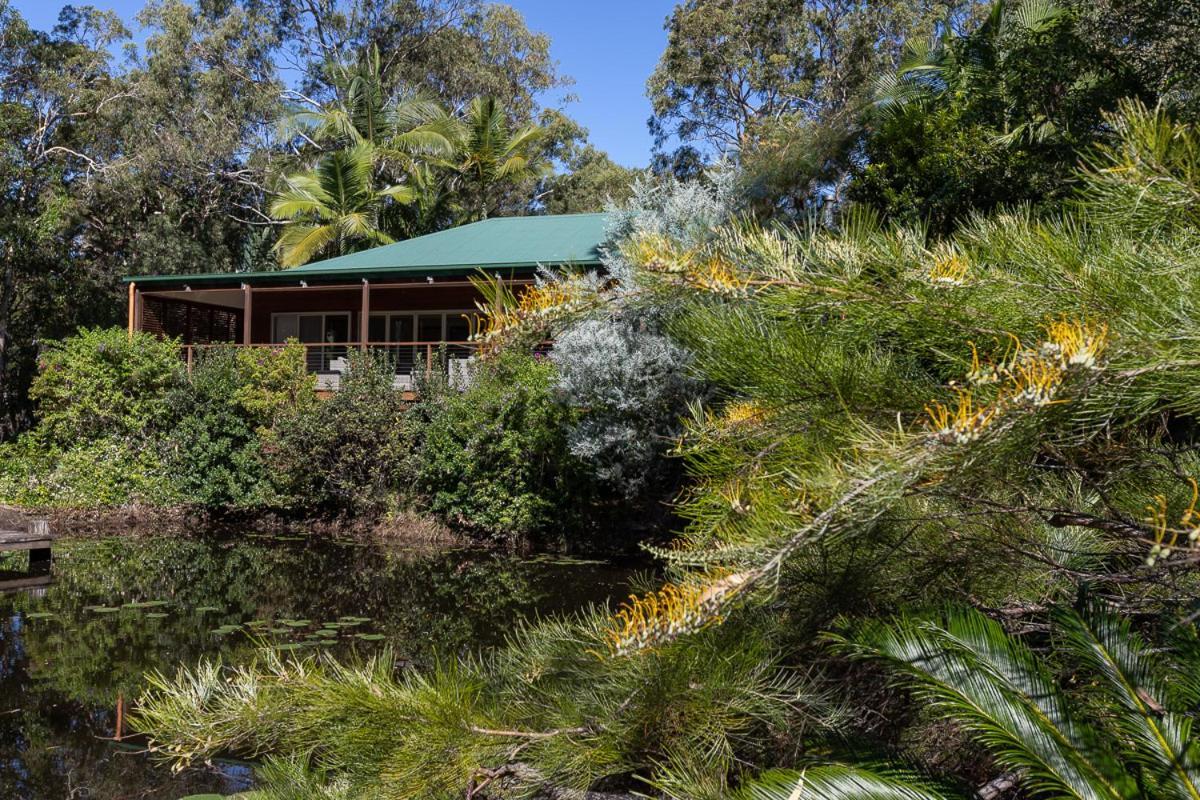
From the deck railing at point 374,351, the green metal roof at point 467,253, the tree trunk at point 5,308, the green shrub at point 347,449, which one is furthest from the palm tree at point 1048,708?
the tree trunk at point 5,308

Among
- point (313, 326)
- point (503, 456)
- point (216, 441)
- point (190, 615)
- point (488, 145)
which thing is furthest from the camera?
point (488, 145)

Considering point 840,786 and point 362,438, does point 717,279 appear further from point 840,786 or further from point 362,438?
point 362,438

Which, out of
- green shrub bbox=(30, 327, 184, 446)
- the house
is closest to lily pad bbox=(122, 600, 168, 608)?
the house

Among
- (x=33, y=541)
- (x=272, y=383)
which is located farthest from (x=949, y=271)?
(x=272, y=383)

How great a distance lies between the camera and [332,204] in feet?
86.0

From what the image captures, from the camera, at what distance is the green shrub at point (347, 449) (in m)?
16.1

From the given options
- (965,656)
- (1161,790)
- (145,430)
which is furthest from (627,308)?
(145,430)

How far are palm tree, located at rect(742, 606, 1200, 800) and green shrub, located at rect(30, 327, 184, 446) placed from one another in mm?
18872

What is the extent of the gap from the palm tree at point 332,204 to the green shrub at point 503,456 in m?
11.6

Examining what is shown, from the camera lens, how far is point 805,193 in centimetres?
1295

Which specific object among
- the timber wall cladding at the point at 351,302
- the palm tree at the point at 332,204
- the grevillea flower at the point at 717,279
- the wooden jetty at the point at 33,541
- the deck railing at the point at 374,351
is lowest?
the wooden jetty at the point at 33,541

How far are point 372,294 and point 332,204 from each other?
4459mm

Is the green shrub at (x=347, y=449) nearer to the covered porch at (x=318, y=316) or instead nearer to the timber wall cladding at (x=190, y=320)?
the covered porch at (x=318, y=316)

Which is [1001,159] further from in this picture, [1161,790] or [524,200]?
[524,200]
